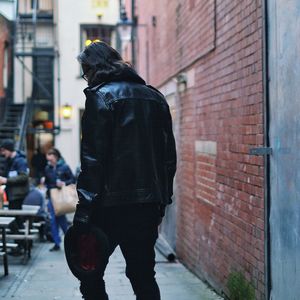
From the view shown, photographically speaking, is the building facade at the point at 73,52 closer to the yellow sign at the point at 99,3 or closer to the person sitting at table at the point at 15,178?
the yellow sign at the point at 99,3

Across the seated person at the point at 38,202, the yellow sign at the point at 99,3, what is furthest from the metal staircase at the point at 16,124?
the seated person at the point at 38,202

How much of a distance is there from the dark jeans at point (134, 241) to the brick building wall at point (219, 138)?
1.42m

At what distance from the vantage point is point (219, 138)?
7.04 metres

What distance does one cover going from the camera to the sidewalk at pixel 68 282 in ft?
23.7

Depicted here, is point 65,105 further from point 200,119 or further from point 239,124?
point 239,124

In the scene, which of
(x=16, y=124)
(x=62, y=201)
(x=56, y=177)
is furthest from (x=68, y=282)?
(x=16, y=124)

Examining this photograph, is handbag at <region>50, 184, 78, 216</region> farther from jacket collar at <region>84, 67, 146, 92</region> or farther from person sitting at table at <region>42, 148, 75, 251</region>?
jacket collar at <region>84, 67, 146, 92</region>

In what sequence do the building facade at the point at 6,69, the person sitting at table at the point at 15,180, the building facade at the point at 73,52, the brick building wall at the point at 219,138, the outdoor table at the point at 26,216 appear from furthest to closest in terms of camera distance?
the building facade at the point at 73,52
the building facade at the point at 6,69
the person sitting at table at the point at 15,180
the outdoor table at the point at 26,216
the brick building wall at the point at 219,138

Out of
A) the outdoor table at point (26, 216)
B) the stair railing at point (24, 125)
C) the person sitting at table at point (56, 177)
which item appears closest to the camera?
the outdoor table at point (26, 216)

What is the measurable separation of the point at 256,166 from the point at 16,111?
1882 cm

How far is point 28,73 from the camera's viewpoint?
24547 mm

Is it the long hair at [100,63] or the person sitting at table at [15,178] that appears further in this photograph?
the person sitting at table at [15,178]

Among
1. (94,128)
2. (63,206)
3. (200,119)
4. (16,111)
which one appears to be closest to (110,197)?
(94,128)

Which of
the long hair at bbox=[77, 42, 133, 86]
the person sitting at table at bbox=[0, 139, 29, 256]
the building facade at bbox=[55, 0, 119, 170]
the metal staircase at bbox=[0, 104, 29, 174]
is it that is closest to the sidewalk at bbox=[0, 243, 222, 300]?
the person sitting at table at bbox=[0, 139, 29, 256]
